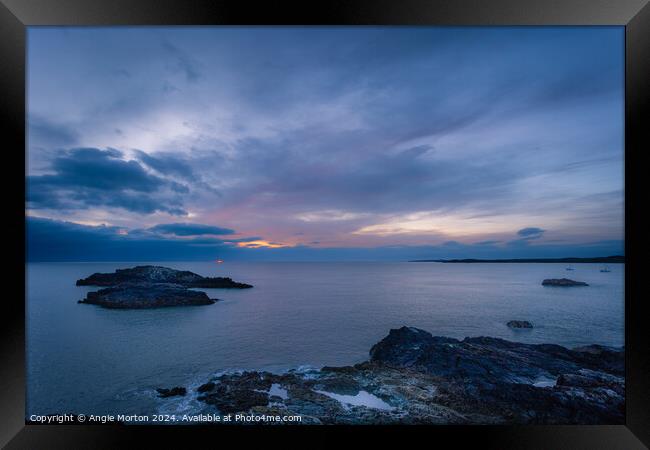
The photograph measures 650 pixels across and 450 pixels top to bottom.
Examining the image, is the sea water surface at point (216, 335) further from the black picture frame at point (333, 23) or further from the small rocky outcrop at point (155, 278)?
the small rocky outcrop at point (155, 278)

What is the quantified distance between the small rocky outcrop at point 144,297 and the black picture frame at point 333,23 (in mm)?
13201

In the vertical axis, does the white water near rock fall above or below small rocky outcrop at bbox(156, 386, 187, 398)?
above

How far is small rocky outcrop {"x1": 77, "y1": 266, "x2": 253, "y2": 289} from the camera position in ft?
56.4

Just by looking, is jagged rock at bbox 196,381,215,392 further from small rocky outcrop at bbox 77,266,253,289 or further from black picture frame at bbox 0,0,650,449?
small rocky outcrop at bbox 77,266,253,289

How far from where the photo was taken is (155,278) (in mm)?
16859

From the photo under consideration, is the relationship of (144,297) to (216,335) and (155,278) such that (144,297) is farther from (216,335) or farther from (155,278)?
(216,335)

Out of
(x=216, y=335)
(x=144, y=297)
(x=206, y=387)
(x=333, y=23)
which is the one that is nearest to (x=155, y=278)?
(x=144, y=297)

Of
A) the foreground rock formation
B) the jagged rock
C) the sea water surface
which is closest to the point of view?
the foreground rock formation

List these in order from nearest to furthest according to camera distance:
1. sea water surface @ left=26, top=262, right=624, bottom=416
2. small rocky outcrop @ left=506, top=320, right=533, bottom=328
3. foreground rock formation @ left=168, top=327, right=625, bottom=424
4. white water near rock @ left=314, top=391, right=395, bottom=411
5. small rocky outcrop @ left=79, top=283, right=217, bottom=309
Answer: foreground rock formation @ left=168, top=327, right=625, bottom=424 < white water near rock @ left=314, top=391, right=395, bottom=411 < sea water surface @ left=26, top=262, right=624, bottom=416 < small rocky outcrop @ left=506, top=320, right=533, bottom=328 < small rocky outcrop @ left=79, top=283, right=217, bottom=309

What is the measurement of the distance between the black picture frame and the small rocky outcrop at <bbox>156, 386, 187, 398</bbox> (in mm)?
2113

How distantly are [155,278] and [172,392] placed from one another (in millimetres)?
15602

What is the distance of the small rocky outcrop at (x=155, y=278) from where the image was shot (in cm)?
1719

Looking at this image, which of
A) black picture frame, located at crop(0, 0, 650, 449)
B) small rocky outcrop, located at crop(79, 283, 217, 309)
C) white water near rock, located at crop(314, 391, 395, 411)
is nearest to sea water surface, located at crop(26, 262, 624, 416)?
small rocky outcrop, located at crop(79, 283, 217, 309)

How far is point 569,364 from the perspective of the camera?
18.2 feet
